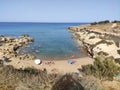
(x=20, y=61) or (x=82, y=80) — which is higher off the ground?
(x=82, y=80)

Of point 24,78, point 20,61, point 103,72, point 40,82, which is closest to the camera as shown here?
point 40,82

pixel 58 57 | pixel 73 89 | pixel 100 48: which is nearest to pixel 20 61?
pixel 58 57

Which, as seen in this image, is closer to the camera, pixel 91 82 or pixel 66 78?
pixel 66 78

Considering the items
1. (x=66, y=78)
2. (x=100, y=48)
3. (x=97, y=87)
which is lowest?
(x=100, y=48)

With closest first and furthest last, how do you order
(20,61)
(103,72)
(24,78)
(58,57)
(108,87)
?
(24,78) < (108,87) < (103,72) < (20,61) < (58,57)

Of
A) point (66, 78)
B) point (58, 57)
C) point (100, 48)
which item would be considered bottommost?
point (58, 57)

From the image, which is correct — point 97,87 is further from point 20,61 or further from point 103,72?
point 20,61

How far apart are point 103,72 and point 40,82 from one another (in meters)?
9.38

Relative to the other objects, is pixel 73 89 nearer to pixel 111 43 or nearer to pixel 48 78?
pixel 48 78

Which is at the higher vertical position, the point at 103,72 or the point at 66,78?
the point at 66,78

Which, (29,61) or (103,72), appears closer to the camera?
(103,72)

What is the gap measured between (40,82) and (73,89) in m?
1.70

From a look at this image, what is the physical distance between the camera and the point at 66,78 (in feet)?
31.3

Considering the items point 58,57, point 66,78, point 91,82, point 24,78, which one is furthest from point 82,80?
point 58,57
